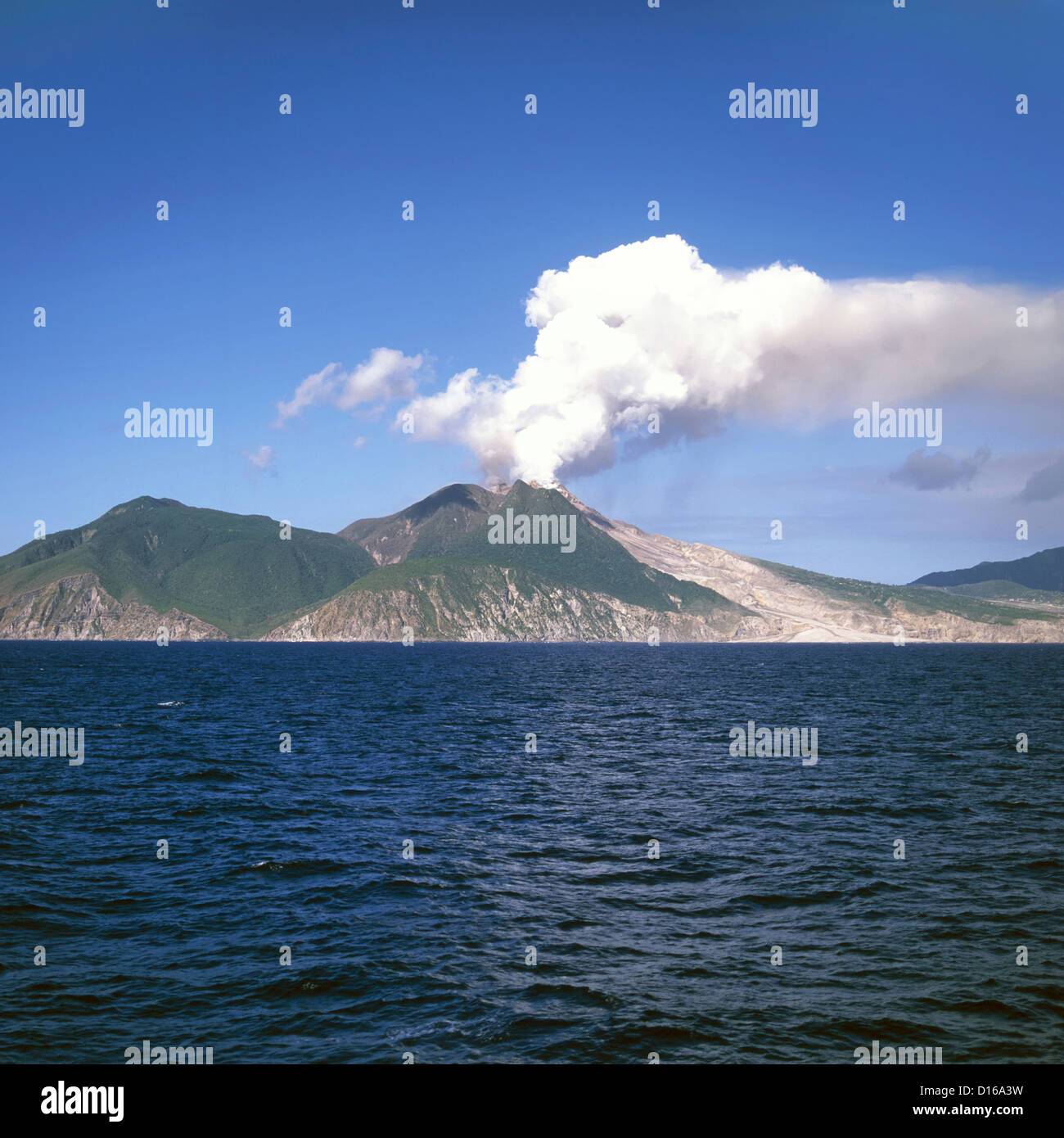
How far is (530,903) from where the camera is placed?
102ft

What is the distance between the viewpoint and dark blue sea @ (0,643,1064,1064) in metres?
21.5

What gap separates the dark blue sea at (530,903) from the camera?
2155 cm

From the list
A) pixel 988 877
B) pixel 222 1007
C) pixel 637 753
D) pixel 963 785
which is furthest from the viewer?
pixel 637 753

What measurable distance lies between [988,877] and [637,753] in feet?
116

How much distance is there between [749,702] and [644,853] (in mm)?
82528

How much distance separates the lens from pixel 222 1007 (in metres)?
22.5
